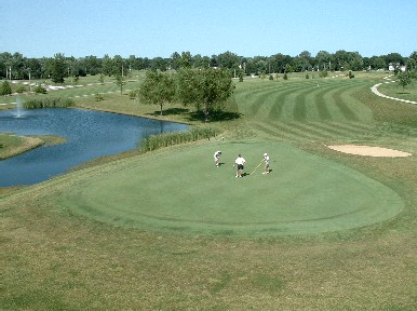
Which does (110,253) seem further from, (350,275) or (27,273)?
(350,275)

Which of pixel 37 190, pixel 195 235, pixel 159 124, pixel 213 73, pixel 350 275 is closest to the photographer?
pixel 350 275

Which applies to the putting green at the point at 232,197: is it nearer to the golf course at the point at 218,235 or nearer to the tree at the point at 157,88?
the golf course at the point at 218,235

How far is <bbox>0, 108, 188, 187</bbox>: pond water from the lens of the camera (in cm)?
5709

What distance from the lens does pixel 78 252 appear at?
84.0ft

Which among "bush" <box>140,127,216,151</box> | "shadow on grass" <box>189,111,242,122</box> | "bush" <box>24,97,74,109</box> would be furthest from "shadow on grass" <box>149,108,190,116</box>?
"bush" <box>140,127,216,151</box>

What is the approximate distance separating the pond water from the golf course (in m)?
14.8

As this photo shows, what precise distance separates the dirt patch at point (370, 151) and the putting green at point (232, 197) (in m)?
10.0

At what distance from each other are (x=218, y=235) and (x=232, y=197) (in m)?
6.60

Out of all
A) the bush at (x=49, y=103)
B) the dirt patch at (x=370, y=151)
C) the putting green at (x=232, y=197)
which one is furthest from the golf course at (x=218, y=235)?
the bush at (x=49, y=103)

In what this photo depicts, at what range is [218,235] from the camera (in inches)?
1085

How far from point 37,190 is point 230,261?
74.6 feet

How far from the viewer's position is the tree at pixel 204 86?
8775cm

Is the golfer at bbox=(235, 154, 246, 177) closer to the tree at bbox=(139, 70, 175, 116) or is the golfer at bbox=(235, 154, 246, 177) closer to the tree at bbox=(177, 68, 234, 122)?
the tree at bbox=(177, 68, 234, 122)

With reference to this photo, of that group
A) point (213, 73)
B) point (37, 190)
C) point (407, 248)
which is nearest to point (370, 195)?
point (407, 248)
